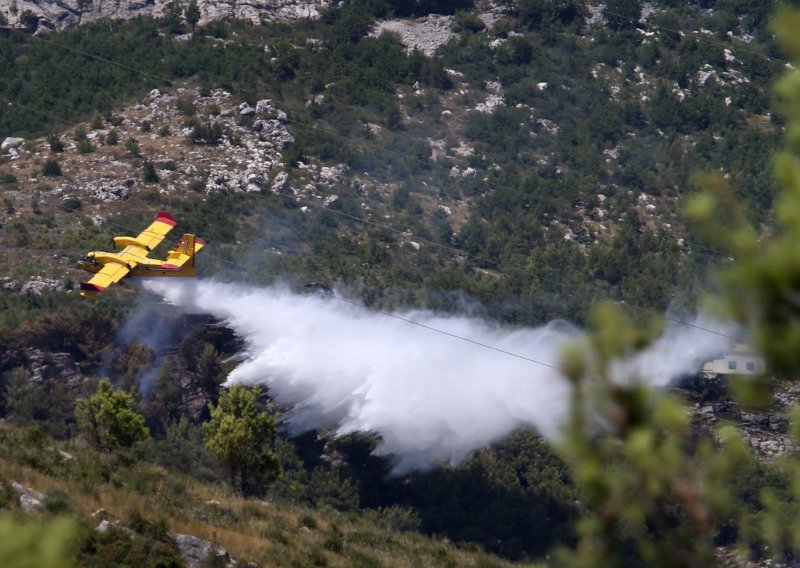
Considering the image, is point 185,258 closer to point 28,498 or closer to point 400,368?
point 400,368

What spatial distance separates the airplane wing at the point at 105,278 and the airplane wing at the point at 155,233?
101 inches

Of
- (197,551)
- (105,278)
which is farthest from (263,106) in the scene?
(197,551)

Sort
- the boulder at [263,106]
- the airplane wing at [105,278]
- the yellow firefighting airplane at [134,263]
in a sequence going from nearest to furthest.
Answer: the airplane wing at [105,278] → the yellow firefighting airplane at [134,263] → the boulder at [263,106]

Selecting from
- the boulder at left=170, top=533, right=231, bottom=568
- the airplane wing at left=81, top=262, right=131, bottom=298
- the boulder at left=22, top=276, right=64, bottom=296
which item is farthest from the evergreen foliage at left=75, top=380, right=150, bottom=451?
the boulder at left=22, top=276, right=64, bottom=296

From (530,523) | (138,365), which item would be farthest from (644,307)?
(138,365)

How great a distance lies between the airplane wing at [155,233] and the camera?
51719 mm

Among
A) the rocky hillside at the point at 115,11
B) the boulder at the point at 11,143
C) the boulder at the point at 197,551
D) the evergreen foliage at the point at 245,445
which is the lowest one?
the boulder at the point at 11,143

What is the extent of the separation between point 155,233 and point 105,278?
5.13m

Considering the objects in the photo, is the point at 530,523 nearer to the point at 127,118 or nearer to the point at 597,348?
the point at 127,118

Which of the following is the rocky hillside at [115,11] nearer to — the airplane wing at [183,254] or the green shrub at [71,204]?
the green shrub at [71,204]

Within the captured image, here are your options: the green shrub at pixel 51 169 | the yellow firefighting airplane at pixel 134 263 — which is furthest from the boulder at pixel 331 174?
the yellow firefighting airplane at pixel 134 263

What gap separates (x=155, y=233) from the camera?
5297 cm

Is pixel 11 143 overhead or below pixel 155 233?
below

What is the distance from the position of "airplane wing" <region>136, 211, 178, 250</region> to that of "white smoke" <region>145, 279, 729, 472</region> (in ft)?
13.8
